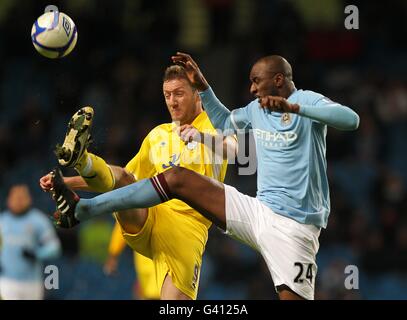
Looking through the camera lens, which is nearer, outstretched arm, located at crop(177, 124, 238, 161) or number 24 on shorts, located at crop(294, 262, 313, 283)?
number 24 on shorts, located at crop(294, 262, 313, 283)

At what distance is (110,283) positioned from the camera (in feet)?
39.8

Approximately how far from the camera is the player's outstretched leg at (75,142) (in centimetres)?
650

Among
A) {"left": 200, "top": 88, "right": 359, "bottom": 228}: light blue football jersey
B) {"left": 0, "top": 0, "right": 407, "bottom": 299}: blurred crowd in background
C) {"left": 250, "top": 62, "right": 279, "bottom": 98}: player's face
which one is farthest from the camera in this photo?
{"left": 0, "top": 0, "right": 407, "bottom": 299}: blurred crowd in background

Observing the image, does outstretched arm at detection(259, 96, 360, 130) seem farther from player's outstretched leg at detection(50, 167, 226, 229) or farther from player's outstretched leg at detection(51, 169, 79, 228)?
player's outstretched leg at detection(51, 169, 79, 228)

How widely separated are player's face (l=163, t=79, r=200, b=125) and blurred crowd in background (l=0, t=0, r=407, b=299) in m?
4.13

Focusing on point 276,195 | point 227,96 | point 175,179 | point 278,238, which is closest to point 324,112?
point 276,195

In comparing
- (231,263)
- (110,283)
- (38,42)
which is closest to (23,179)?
(110,283)

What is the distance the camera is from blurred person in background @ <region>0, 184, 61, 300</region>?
1132 cm

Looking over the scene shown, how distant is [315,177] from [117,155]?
712cm

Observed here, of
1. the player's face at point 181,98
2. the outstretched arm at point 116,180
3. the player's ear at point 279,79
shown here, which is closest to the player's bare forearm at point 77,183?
the outstretched arm at point 116,180

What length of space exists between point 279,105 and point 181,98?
1551 mm

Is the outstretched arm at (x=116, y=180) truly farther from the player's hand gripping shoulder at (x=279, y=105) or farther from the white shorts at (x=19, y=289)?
the white shorts at (x=19, y=289)

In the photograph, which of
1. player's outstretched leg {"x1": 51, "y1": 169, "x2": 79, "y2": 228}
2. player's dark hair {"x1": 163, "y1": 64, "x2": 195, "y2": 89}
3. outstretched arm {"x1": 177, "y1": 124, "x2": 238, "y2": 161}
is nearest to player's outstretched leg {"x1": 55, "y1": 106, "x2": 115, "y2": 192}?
player's outstretched leg {"x1": 51, "y1": 169, "x2": 79, "y2": 228}

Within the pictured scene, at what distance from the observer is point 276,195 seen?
20.7ft
